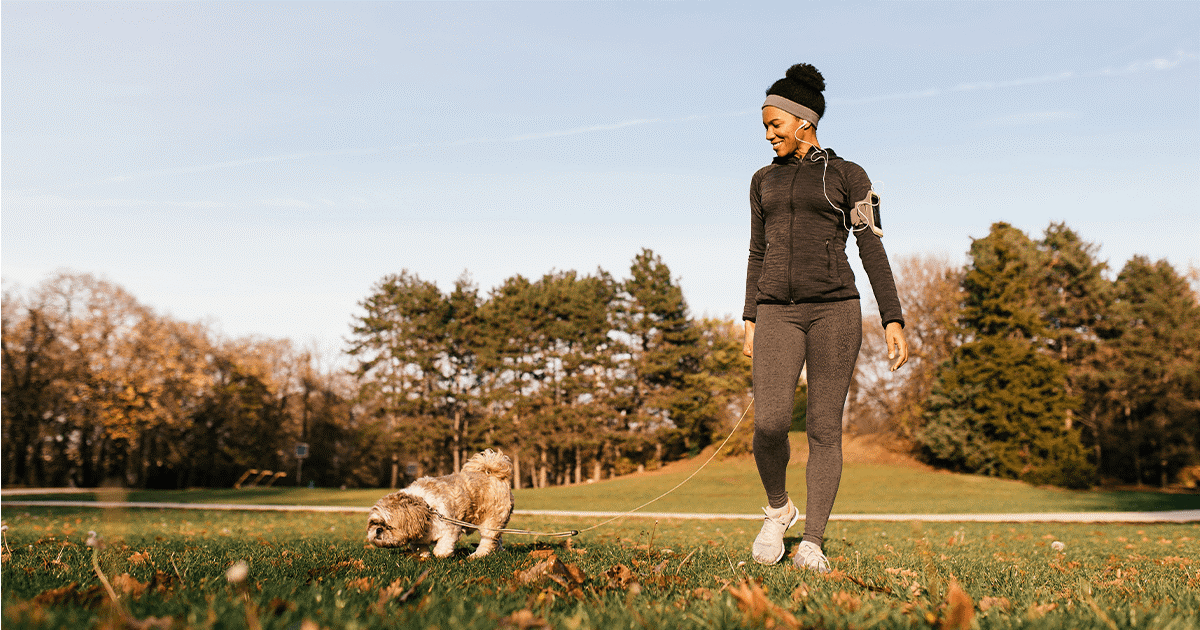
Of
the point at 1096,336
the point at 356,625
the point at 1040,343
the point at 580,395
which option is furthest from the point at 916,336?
the point at 356,625

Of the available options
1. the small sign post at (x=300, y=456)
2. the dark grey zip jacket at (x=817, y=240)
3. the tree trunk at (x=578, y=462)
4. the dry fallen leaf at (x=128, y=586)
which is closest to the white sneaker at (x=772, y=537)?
the dark grey zip jacket at (x=817, y=240)

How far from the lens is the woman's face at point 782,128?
3855 mm

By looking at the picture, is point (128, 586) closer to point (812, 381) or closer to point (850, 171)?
point (812, 381)

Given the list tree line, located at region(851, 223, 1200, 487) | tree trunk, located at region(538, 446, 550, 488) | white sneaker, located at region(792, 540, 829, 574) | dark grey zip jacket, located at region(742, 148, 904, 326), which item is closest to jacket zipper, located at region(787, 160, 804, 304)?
dark grey zip jacket, located at region(742, 148, 904, 326)

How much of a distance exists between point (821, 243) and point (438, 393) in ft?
142

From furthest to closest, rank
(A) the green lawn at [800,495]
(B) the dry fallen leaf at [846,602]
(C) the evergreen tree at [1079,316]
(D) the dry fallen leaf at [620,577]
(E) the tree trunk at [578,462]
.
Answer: (E) the tree trunk at [578,462] < (C) the evergreen tree at [1079,316] < (A) the green lawn at [800,495] < (D) the dry fallen leaf at [620,577] < (B) the dry fallen leaf at [846,602]

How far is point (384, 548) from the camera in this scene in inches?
148

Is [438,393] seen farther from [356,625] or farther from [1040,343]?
[356,625]

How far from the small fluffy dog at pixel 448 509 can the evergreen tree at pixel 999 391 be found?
106 ft

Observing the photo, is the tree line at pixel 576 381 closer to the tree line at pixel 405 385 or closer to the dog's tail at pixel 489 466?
the tree line at pixel 405 385

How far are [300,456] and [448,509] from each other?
1571 inches

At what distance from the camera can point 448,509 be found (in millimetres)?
3707

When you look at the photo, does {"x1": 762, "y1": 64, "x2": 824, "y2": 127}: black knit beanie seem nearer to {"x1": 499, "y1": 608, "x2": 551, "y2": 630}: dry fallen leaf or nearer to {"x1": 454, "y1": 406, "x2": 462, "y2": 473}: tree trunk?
{"x1": 499, "y1": 608, "x2": 551, "y2": 630}: dry fallen leaf

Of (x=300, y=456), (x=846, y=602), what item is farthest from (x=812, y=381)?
(x=300, y=456)
